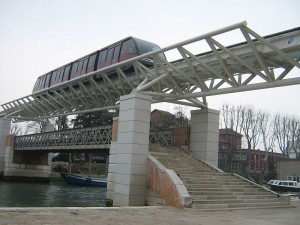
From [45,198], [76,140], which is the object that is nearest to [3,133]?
[76,140]

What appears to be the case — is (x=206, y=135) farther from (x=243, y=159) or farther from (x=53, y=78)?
(x=243, y=159)

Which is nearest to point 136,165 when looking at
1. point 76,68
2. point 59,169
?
point 76,68

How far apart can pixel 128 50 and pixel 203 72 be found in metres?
7.36

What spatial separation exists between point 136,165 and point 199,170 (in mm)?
3561

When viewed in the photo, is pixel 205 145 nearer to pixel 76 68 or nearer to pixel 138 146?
pixel 138 146

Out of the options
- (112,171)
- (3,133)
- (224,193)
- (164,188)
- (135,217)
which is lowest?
(135,217)

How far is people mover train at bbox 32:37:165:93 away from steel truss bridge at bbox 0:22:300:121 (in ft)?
3.97

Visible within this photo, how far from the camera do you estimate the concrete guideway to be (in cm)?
899

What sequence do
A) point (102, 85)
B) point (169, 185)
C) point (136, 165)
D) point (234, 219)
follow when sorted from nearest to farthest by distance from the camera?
point (234, 219), point (169, 185), point (136, 165), point (102, 85)

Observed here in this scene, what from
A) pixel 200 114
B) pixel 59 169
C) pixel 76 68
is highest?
pixel 76 68

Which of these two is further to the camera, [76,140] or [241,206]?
[76,140]

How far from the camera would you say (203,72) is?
16.7m

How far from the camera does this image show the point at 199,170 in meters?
17.8

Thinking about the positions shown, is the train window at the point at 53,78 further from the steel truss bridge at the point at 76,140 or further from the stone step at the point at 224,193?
the stone step at the point at 224,193
